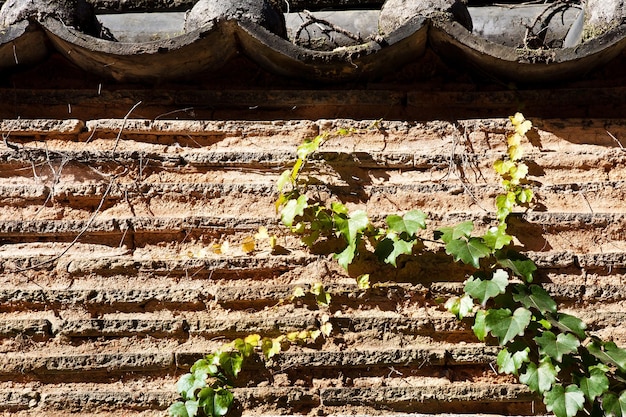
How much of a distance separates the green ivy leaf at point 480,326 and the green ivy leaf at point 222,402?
0.88 m

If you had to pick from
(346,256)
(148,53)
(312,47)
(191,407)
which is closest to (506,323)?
(346,256)

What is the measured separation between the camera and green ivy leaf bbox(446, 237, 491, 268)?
2145 mm

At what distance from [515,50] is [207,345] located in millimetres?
1527

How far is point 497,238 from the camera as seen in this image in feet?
7.28

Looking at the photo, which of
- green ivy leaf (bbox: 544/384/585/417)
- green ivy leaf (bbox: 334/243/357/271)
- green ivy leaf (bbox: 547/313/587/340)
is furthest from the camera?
green ivy leaf (bbox: 334/243/357/271)

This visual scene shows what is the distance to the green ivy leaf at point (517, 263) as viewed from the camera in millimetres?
2184

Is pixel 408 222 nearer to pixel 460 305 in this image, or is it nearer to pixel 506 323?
pixel 460 305

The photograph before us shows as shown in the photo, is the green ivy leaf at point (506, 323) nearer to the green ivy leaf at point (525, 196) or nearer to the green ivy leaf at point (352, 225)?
the green ivy leaf at point (525, 196)

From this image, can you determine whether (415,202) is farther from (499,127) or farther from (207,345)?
(207,345)

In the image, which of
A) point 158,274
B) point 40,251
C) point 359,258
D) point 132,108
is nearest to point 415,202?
point 359,258


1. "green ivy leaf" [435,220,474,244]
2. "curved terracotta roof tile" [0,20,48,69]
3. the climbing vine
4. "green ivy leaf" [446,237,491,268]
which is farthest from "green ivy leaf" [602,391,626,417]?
"curved terracotta roof tile" [0,20,48,69]

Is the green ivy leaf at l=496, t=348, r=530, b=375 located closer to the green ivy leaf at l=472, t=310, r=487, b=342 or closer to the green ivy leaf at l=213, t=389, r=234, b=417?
the green ivy leaf at l=472, t=310, r=487, b=342

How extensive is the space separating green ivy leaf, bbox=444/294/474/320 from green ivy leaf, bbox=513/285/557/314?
16 cm

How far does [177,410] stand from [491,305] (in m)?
1.17
